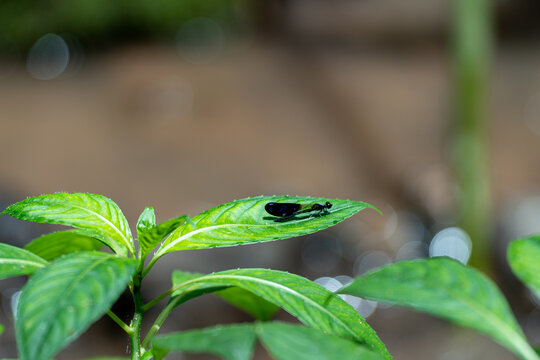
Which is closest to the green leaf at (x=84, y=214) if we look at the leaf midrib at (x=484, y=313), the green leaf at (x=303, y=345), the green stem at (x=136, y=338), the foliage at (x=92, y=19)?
A: the green stem at (x=136, y=338)

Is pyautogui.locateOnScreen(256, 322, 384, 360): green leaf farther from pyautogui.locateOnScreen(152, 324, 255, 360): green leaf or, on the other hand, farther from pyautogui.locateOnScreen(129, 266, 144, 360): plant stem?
pyautogui.locateOnScreen(129, 266, 144, 360): plant stem

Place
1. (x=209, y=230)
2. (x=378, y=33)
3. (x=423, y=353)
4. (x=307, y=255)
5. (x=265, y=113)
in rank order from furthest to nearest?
(x=378, y=33) < (x=265, y=113) < (x=307, y=255) < (x=423, y=353) < (x=209, y=230)

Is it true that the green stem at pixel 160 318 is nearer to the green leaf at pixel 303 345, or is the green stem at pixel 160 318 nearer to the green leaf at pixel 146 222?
the green leaf at pixel 146 222

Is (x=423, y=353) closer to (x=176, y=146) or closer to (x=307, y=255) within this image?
(x=307, y=255)

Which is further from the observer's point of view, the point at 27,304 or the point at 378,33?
the point at 378,33

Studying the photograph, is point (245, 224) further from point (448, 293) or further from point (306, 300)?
point (448, 293)

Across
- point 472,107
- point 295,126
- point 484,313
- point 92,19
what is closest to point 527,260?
point 484,313

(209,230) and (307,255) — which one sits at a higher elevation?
(209,230)

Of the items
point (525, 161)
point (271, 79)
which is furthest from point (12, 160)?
point (525, 161)
